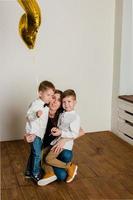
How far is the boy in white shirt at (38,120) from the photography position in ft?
6.84

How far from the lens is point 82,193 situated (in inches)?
79.2

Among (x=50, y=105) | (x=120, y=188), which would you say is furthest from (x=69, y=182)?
(x=50, y=105)

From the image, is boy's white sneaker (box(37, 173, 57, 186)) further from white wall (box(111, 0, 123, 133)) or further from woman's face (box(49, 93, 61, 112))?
white wall (box(111, 0, 123, 133))

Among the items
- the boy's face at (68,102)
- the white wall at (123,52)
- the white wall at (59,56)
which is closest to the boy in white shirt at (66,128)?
the boy's face at (68,102)

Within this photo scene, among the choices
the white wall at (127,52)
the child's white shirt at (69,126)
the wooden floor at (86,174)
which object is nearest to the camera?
the wooden floor at (86,174)

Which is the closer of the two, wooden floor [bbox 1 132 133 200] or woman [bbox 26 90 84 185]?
wooden floor [bbox 1 132 133 200]

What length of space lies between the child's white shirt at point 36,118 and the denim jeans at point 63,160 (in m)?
0.17

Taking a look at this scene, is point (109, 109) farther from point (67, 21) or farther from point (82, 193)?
point (82, 193)

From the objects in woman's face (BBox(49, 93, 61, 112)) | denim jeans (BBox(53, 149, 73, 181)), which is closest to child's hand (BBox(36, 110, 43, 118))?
woman's face (BBox(49, 93, 61, 112))

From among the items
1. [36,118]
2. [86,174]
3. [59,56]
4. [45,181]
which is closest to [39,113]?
[36,118]

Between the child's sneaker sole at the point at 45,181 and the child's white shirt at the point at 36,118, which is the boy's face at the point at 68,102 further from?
the child's sneaker sole at the point at 45,181

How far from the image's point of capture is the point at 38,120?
82.5 inches

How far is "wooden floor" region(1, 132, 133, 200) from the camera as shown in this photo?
2.00 m

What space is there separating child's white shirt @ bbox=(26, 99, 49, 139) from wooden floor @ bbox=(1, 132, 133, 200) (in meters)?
0.32
